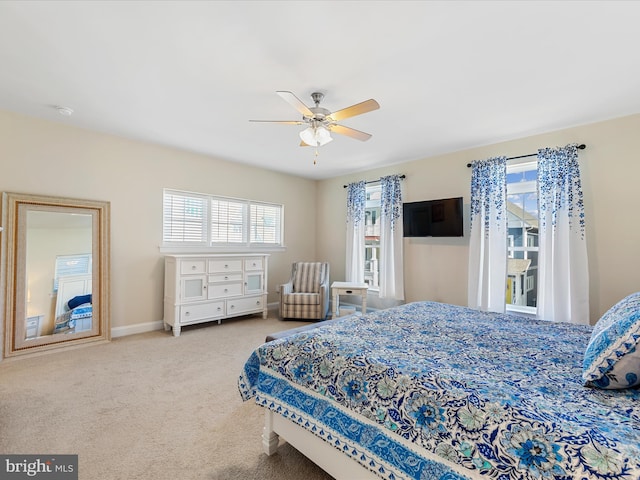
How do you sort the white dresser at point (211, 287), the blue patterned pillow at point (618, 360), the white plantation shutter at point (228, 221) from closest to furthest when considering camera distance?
the blue patterned pillow at point (618, 360)
the white dresser at point (211, 287)
the white plantation shutter at point (228, 221)

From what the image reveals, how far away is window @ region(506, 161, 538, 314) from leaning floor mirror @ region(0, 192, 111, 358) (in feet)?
17.1

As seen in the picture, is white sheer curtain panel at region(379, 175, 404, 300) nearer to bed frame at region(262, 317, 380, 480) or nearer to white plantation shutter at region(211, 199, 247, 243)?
white plantation shutter at region(211, 199, 247, 243)

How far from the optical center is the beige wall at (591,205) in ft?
9.84

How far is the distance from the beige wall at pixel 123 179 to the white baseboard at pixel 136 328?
0.17ft

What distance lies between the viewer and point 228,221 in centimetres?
499

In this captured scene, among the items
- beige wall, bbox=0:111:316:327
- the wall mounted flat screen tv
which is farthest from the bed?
the wall mounted flat screen tv

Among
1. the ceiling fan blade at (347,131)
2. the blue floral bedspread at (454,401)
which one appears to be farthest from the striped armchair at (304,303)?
the blue floral bedspread at (454,401)

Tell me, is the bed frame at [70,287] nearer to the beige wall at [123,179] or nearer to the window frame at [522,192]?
the beige wall at [123,179]

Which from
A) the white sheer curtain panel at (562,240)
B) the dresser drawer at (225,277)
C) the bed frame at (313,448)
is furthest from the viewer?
the dresser drawer at (225,277)

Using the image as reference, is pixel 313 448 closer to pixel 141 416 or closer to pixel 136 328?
pixel 141 416

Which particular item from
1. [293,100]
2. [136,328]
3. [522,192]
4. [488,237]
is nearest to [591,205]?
[522,192]

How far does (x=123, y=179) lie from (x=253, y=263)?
2139mm

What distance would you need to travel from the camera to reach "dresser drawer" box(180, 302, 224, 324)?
400cm

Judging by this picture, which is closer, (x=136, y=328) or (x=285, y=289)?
(x=136, y=328)
